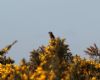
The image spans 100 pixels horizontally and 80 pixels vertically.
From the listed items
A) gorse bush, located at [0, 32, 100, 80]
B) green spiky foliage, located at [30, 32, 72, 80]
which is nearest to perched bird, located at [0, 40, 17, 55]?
green spiky foliage, located at [30, 32, 72, 80]

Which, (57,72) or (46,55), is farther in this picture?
(46,55)

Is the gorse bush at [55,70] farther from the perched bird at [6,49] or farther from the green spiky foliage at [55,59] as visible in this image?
the perched bird at [6,49]

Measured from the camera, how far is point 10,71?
7414mm

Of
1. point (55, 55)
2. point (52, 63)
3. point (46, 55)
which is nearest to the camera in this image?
point (52, 63)

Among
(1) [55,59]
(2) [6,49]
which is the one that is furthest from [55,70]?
(2) [6,49]

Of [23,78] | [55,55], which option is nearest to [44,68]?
[55,55]

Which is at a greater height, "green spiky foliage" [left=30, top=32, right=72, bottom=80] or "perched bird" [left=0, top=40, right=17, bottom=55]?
"perched bird" [left=0, top=40, right=17, bottom=55]

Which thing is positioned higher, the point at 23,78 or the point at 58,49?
the point at 58,49

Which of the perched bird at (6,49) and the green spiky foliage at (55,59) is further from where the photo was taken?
the perched bird at (6,49)

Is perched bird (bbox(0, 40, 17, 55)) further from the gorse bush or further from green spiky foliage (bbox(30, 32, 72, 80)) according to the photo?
the gorse bush

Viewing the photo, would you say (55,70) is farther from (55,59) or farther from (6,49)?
Answer: (6,49)

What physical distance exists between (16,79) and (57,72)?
773 mm

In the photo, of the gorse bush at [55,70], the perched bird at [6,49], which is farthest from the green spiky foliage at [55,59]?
the perched bird at [6,49]

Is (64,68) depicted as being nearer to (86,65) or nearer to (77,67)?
(77,67)
